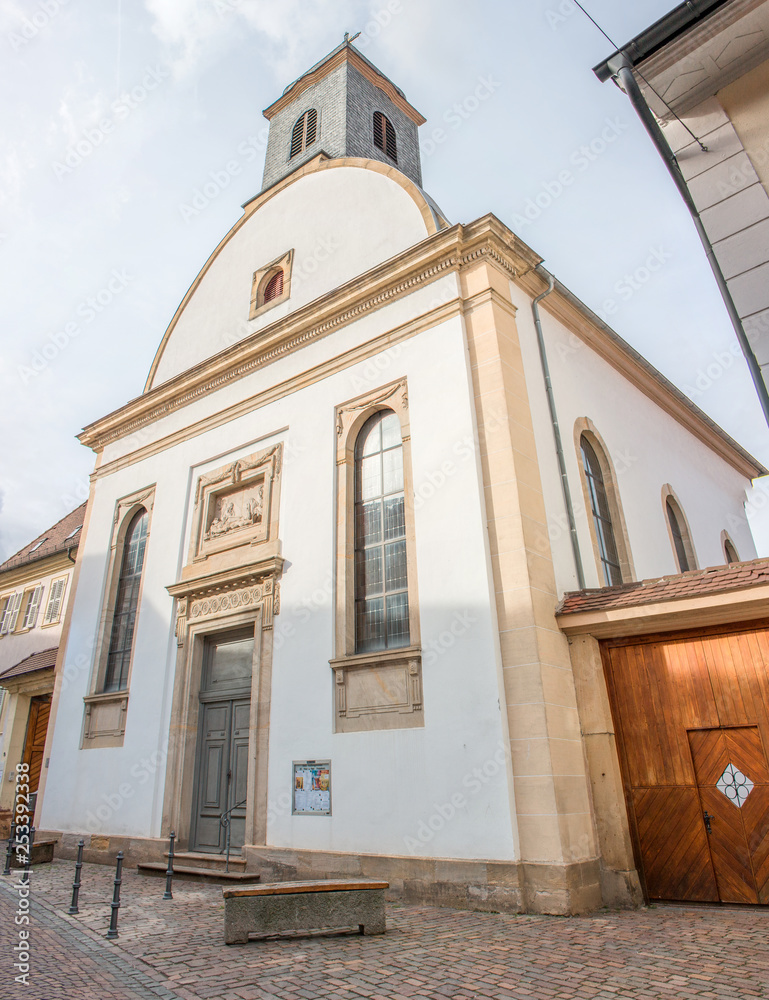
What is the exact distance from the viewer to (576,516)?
10586mm

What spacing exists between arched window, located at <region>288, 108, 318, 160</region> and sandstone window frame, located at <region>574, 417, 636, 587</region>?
11682 mm

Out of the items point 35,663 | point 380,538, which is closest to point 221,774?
point 380,538

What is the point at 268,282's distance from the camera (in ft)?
49.8

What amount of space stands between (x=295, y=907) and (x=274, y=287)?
1237 centimetres

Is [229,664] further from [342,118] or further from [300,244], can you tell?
[342,118]

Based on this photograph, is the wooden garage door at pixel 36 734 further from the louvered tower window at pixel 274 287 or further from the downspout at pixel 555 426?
the downspout at pixel 555 426

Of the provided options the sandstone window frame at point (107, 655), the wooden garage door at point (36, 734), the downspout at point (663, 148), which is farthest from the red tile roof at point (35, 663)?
the downspout at point (663, 148)

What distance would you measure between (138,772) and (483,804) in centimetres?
707

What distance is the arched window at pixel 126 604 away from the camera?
549 inches

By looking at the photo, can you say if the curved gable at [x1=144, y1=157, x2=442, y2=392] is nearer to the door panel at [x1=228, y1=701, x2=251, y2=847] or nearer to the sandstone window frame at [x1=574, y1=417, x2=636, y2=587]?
the sandstone window frame at [x1=574, y1=417, x2=636, y2=587]

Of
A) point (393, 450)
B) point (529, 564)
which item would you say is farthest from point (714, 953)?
point (393, 450)

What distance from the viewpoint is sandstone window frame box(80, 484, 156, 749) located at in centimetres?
1310

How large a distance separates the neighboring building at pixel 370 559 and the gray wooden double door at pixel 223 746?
46 millimetres

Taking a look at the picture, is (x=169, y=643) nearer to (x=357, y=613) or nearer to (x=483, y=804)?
(x=357, y=613)
